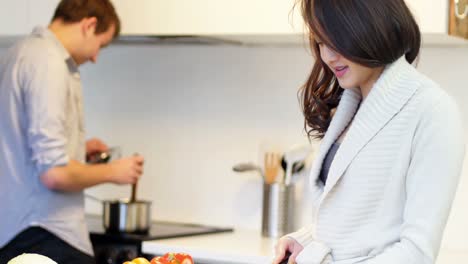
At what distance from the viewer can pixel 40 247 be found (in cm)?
246

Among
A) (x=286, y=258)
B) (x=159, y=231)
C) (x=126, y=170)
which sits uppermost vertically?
(x=286, y=258)

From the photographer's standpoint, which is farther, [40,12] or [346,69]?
[40,12]

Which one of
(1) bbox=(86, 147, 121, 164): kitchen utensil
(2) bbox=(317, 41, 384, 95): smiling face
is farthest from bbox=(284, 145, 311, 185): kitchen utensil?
(2) bbox=(317, 41, 384, 95): smiling face

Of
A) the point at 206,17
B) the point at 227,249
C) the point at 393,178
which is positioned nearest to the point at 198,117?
the point at 206,17

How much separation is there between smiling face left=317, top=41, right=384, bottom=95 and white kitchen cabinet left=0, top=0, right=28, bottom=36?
163cm

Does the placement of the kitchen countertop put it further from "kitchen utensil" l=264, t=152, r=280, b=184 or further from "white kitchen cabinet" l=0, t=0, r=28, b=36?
"white kitchen cabinet" l=0, t=0, r=28, b=36

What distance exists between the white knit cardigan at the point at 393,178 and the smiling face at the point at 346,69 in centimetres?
4

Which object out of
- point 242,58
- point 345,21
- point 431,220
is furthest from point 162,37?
point 431,220

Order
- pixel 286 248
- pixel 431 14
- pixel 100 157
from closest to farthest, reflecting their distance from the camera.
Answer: pixel 286 248, pixel 431 14, pixel 100 157

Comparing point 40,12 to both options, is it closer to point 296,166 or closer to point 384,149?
point 296,166

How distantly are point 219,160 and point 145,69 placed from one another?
0.48m

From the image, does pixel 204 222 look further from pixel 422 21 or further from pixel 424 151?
pixel 424 151

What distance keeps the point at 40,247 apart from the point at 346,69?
129 centimetres

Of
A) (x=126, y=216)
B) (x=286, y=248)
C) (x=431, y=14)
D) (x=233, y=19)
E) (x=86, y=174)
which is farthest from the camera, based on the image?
(x=126, y=216)
